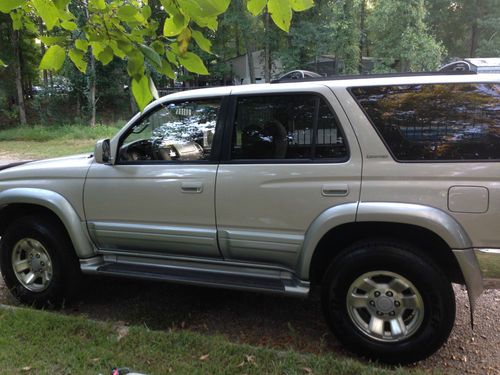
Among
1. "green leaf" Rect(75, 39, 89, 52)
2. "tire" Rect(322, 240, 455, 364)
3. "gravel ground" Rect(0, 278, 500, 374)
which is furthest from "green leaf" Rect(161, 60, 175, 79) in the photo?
"gravel ground" Rect(0, 278, 500, 374)

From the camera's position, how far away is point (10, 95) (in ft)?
88.2

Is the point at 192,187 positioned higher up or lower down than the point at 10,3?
lower down

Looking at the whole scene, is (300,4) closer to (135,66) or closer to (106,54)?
(135,66)

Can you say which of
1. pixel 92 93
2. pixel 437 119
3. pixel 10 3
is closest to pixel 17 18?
pixel 10 3

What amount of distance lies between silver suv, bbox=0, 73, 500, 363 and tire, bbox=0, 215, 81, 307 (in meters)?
0.02

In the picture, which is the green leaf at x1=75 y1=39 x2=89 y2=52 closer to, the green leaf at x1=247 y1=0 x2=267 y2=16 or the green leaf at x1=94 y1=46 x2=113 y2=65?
the green leaf at x1=94 y1=46 x2=113 y2=65

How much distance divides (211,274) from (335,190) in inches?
45.2

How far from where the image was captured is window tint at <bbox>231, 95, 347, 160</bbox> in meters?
3.39

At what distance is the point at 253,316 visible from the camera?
411cm

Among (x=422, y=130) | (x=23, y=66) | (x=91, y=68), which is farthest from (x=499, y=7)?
(x=422, y=130)

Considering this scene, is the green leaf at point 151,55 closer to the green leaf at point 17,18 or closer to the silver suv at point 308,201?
the green leaf at point 17,18

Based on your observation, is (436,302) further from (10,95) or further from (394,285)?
(10,95)

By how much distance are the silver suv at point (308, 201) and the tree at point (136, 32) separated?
1277 mm

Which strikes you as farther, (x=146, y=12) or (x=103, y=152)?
(x=103, y=152)
